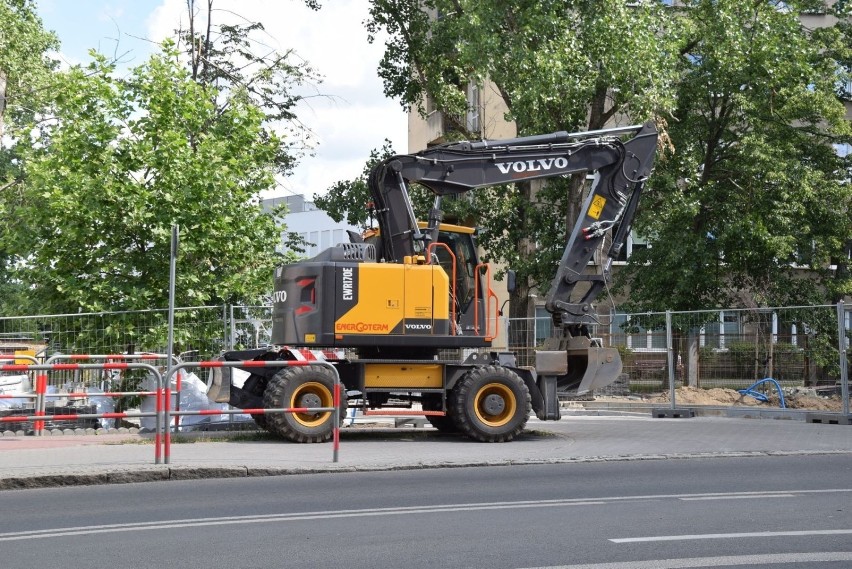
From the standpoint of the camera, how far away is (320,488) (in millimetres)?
11266

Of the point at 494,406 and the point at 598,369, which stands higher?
the point at 598,369

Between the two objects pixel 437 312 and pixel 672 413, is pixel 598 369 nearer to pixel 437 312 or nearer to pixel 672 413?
pixel 437 312

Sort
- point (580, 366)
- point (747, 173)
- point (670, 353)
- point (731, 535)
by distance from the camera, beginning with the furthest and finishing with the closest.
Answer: point (747, 173), point (670, 353), point (580, 366), point (731, 535)

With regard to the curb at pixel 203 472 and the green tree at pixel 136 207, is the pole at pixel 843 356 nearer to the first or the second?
the curb at pixel 203 472

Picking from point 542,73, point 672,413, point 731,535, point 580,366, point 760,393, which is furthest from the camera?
point 542,73

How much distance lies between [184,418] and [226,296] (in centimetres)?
389

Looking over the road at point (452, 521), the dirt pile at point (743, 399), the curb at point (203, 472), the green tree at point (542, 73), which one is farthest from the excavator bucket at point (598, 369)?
the green tree at point (542, 73)

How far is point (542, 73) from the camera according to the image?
2555cm

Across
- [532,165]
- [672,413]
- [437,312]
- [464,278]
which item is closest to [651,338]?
[672,413]

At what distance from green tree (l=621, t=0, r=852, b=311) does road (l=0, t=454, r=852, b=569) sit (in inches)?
693

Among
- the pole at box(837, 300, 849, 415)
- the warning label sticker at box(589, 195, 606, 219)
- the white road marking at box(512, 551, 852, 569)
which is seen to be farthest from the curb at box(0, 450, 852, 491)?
the pole at box(837, 300, 849, 415)

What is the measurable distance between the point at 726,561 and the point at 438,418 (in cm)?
1058

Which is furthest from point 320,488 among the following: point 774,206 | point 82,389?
point 774,206

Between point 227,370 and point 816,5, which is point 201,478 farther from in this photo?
point 816,5
